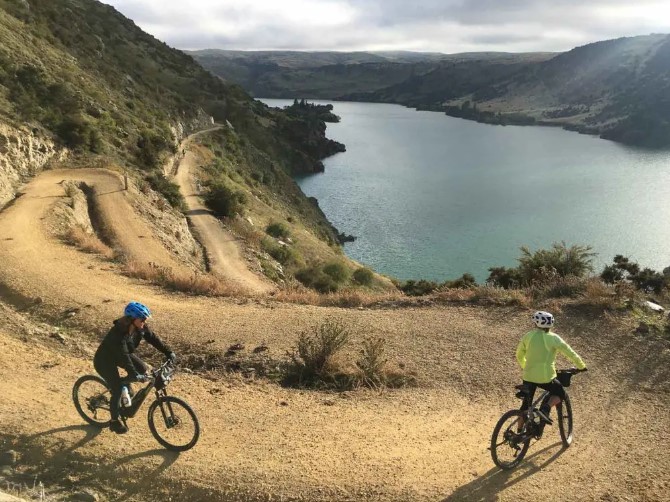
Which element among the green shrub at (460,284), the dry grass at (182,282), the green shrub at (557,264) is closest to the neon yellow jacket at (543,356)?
the dry grass at (182,282)

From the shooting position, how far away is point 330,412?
28.6ft

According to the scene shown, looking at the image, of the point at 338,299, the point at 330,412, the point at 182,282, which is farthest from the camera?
the point at 338,299

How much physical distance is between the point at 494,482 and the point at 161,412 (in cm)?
443

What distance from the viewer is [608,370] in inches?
419

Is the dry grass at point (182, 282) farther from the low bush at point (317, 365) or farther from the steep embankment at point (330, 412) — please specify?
the low bush at point (317, 365)

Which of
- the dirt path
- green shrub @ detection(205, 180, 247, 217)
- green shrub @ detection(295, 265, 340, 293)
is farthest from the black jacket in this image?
green shrub @ detection(205, 180, 247, 217)

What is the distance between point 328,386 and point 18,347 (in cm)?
566

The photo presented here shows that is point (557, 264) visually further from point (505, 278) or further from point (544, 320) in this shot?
point (544, 320)

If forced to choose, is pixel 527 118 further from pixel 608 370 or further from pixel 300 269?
pixel 608 370

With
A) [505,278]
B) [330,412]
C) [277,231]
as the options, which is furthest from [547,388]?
[277,231]

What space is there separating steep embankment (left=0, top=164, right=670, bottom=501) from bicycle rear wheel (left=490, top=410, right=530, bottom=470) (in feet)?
0.51

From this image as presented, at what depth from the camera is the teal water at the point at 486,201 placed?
162 ft

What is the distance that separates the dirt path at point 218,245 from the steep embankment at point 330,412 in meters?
6.17

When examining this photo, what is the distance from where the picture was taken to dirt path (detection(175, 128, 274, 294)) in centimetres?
2283
